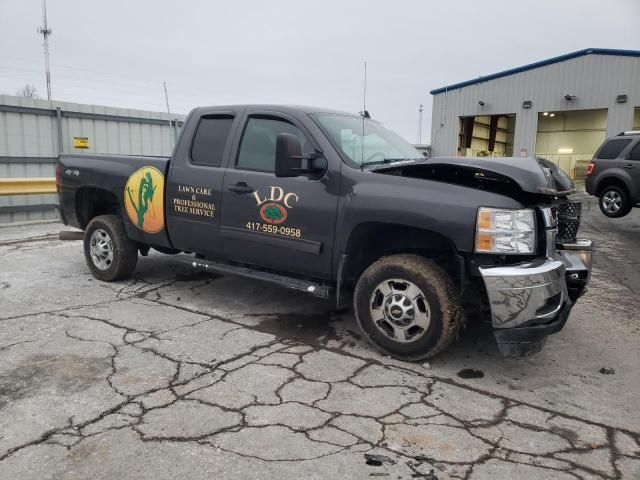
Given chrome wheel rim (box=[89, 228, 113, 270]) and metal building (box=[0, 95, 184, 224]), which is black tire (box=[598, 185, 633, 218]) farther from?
chrome wheel rim (box=[89, 228, 113, 270])

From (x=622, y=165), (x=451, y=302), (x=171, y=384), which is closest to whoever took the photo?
(x=171, y=384)

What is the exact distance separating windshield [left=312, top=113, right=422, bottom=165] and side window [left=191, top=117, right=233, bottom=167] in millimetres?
959

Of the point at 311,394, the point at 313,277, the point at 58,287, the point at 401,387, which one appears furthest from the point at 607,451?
the point at 58,287

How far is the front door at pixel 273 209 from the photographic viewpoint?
3938mm

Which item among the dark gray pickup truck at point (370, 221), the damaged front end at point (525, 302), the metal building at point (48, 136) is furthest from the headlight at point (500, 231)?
the metal building at point (48, 136)

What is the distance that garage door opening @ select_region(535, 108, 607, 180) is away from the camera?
2838 centimetres

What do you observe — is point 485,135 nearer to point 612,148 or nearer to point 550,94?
point 550,94

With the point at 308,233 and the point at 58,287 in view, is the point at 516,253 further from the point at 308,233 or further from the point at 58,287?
the point at 58,287

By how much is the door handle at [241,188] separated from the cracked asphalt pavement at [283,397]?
1.17 metres

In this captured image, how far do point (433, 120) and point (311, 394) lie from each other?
23722 mm

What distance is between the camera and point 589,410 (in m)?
3.04

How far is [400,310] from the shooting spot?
11.8 feet

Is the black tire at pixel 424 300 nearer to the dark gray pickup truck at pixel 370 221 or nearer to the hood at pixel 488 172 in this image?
the dark gray pickup truck at pixel 370 221

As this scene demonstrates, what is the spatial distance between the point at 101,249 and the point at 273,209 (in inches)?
100
